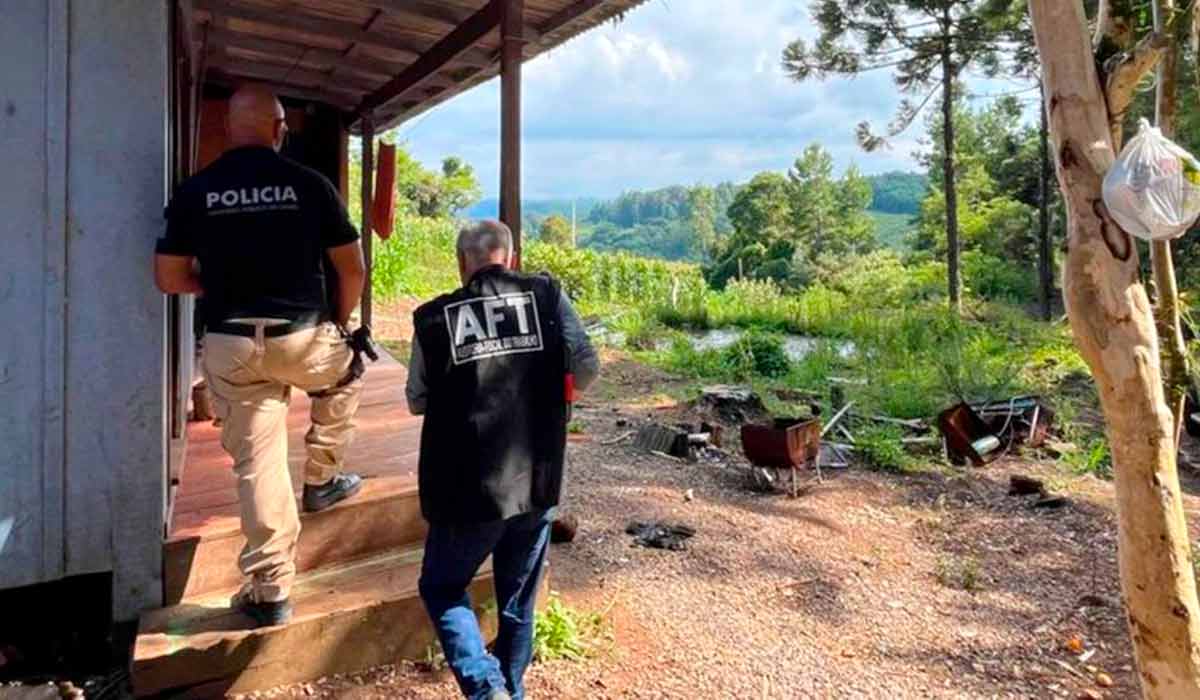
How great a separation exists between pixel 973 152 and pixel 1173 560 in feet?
93.8

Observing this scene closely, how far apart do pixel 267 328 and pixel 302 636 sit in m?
0.89

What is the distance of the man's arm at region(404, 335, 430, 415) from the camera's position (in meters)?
1.94

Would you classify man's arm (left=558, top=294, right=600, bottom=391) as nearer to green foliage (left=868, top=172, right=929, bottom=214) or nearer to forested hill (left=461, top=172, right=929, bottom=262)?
forested hill (left=461, top=172, right=929, bottom=262)

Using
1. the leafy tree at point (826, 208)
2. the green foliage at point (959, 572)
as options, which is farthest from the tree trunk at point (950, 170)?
the leafy tree at point (826, 208)

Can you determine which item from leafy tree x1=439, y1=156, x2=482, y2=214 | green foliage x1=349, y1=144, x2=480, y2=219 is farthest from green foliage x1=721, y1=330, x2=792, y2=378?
leafy tree x1=439, y1=156, x2=482, y2=214

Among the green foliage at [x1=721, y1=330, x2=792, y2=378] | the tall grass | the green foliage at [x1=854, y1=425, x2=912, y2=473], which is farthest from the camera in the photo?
the tall grass

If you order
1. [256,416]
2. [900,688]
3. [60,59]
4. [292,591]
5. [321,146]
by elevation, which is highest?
[321,146]

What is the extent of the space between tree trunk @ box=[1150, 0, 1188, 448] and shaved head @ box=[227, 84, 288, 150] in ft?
8.65

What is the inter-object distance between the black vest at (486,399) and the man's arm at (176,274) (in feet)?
2.19

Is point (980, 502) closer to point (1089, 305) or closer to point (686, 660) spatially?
point (686, 660)

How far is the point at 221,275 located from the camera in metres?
2.05

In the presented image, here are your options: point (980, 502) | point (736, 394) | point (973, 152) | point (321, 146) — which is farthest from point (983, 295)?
point (321, 146)

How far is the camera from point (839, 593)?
3.51 metres

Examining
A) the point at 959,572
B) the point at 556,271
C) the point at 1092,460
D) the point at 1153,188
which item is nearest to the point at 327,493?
the point at 1153,188
